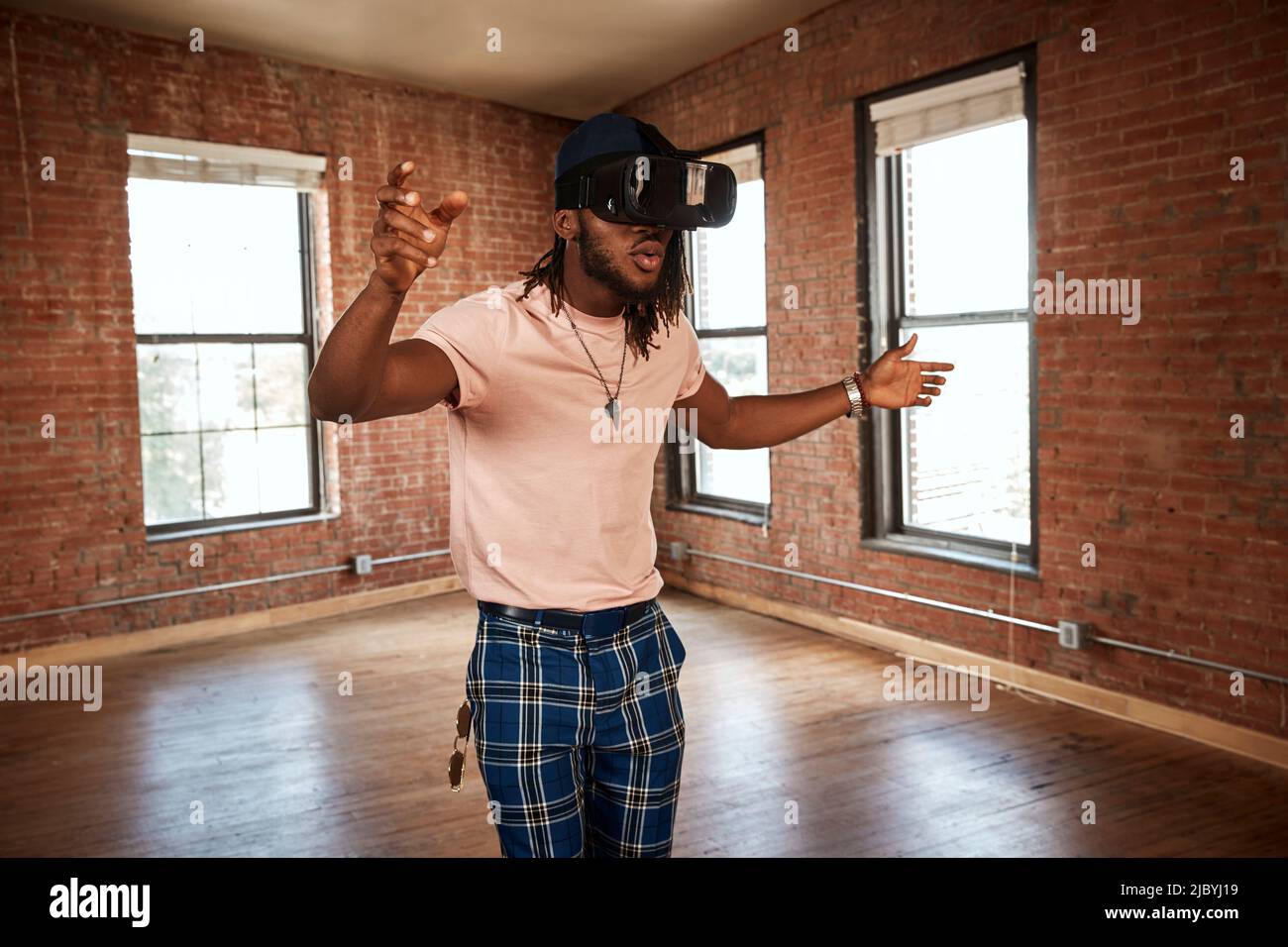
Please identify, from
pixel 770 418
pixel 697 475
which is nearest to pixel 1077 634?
pixel 770 418

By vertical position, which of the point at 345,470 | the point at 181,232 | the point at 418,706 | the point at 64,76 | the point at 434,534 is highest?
the point at 64,76

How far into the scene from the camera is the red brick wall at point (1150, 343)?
3762mm

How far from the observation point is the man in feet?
5.46

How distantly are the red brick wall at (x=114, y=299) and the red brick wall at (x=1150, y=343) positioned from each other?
3084mm

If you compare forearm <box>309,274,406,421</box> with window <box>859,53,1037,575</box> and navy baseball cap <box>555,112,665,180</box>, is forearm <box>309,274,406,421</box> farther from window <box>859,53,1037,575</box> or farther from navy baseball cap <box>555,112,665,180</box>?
window <box>859,53,1037,575</box>

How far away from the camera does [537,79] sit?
22.3ft

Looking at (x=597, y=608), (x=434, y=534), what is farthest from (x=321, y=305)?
(x=597, y=608)

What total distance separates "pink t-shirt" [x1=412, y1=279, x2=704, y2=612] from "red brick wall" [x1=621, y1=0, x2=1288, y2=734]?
2.96 meters

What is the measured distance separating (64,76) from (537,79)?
2.63 m

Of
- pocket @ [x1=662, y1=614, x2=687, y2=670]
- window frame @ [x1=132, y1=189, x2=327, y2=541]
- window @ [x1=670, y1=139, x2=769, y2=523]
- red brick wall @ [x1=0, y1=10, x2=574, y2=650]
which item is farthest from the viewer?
window @ [x1=670, y1=139, x2=769, y2=523]

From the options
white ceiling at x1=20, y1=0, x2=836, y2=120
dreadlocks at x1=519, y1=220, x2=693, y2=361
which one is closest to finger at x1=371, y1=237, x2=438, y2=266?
dreadlocks at x1=519, y1=220, x2=693, y2=361

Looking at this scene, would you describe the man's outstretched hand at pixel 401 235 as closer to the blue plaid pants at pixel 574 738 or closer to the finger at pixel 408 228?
the finger at pixel 408 228

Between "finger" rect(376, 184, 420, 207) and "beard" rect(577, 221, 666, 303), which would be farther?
"beard" rect(577, 221, 666, 303)
